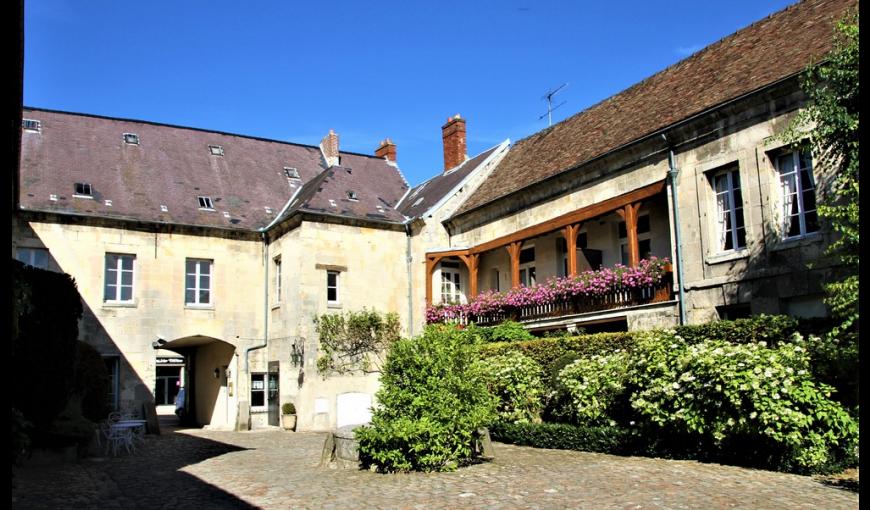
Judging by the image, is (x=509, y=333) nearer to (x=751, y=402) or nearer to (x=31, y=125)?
(x=751, y=402)

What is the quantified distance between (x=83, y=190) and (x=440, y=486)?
1706cm

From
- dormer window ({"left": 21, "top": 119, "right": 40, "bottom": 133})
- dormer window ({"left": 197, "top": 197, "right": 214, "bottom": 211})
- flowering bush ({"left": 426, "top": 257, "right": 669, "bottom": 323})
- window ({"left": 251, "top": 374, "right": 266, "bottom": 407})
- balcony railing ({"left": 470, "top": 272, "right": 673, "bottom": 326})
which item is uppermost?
dormer window ({"left": 21, "top": 119, "right": 40, "bottom": 133})

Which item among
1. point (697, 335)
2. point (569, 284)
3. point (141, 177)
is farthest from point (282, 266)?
point (697, 335)

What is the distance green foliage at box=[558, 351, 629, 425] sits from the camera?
1241cm

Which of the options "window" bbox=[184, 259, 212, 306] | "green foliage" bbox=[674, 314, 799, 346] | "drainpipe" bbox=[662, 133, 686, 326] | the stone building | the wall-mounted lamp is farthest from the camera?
"window" bbox=[184, 259, 212, 306]

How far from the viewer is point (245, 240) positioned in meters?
23.3

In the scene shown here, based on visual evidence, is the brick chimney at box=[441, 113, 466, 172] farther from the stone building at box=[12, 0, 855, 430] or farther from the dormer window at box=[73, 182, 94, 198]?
the dormer window at box=[73, 182, 94, 198]

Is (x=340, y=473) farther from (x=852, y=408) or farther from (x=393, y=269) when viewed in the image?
(x=393, y=269)

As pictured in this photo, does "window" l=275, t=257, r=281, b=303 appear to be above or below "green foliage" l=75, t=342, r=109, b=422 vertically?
above

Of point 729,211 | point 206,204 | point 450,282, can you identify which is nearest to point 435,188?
point 450,282

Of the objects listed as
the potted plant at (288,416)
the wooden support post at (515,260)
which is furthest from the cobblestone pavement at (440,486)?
the wooden support post at (515,260)

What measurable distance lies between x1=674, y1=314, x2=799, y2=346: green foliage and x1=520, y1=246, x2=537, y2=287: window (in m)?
9.01

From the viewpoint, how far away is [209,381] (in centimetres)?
2450

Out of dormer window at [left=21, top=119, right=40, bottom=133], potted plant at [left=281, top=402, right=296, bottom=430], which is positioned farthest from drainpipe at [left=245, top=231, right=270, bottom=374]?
dormer window at [left=21, top=119, right=40, bottom=133]
